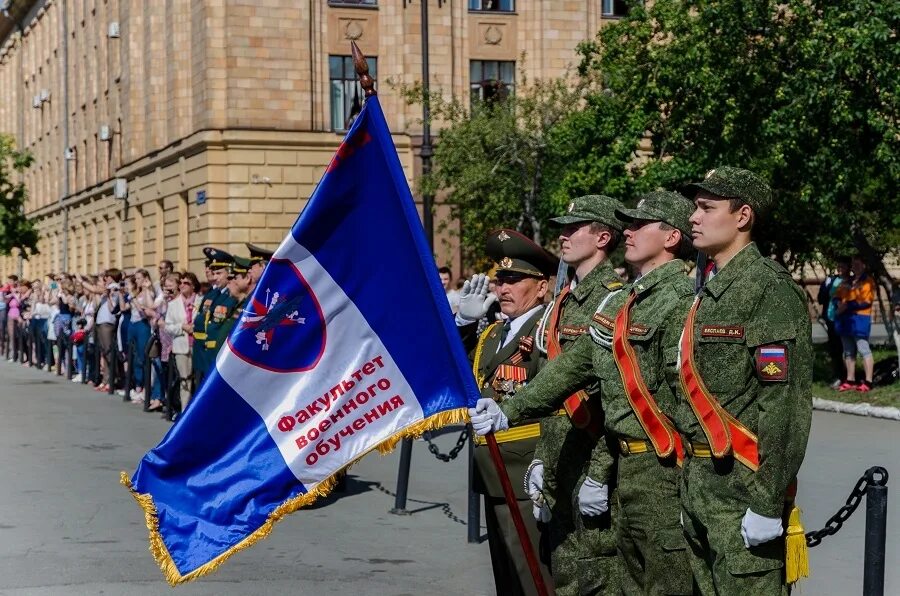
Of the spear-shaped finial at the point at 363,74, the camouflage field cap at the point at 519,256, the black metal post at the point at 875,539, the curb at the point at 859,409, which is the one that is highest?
the spear-shaped finial at the point at 363,74

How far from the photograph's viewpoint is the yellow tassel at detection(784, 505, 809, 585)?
475cm

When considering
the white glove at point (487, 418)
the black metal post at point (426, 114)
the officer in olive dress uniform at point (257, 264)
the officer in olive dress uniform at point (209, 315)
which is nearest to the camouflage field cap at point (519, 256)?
the white glove at point (487, 418)

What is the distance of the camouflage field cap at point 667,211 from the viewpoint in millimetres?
5527

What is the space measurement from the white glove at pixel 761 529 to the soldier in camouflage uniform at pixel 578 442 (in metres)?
0.99

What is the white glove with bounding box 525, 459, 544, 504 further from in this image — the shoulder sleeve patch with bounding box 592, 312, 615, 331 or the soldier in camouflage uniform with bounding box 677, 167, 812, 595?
the soldier in camouflage uniform with bounding box 677, 167, 812, 595

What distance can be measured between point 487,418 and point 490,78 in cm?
3518

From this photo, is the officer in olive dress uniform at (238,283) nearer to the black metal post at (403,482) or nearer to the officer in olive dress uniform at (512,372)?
the black metal post at (403,482)

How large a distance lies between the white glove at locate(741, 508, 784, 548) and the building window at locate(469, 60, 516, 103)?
115ft

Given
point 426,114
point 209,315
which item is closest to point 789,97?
point 209,315

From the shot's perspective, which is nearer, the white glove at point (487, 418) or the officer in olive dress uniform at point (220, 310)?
the white glove at point (487, 418)

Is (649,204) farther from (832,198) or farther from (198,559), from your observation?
(832,198)

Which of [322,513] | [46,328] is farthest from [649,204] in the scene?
[46,328]

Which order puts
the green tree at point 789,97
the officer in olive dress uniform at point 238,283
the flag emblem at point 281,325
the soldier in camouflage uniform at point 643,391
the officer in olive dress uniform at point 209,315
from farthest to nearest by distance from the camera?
the green tree at point 789,97 < the officer in olive dress uniform at point 209,315 < the officer in olive dress uniform at point 238,283 < the flag emblem at point 281,325 < the soldier in camouflage uniform at point 643,391

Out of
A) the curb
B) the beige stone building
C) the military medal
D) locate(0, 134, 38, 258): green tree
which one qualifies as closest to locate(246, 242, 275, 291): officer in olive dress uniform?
the military medal
